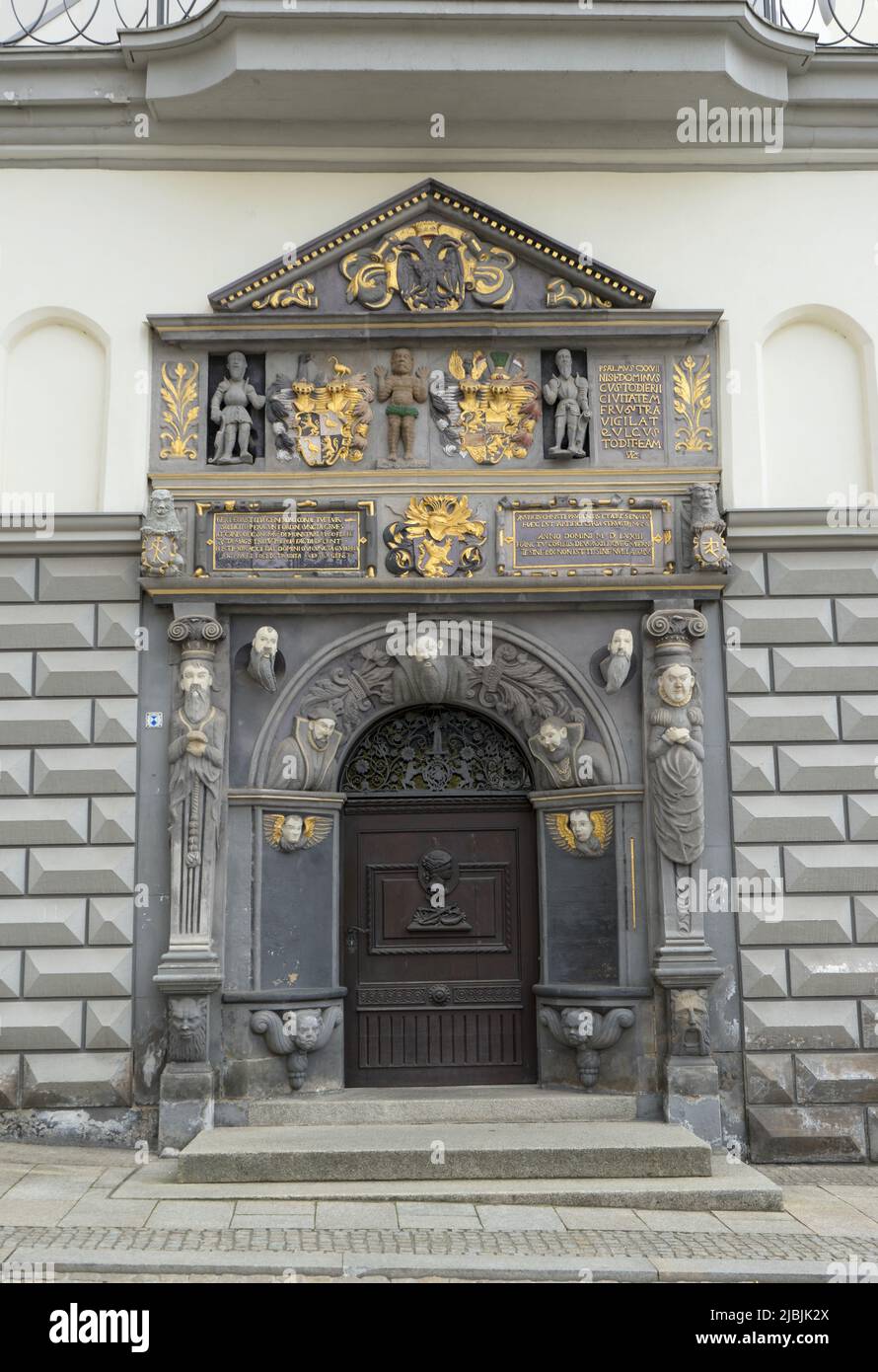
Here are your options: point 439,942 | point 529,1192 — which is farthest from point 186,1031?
point 529,1192

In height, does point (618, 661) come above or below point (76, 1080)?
above

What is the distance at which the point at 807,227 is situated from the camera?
434 inches

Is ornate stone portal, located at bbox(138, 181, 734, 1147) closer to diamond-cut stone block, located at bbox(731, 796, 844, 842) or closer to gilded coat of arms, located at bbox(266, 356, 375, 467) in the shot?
gilded coat of arms, located at bbox(266, 356, 375, 467)

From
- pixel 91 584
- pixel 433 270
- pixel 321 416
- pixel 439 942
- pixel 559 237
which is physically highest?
pixel 559 237

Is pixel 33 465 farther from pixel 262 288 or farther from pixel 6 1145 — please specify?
pixel 6 1145

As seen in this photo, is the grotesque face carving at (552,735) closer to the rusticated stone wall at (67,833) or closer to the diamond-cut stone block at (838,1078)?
the diamond-cut stone block at (838,1078)

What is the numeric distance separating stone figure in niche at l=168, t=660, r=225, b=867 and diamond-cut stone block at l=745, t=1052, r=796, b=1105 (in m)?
4.05

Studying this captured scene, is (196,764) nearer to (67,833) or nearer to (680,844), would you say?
(67,833)

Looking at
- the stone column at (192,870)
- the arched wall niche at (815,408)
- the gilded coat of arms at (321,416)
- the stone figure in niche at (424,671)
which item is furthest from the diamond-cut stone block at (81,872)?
the arched wall niche at (815,408)

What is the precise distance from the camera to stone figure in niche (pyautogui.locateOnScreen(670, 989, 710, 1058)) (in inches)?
391

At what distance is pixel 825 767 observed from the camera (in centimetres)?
1042

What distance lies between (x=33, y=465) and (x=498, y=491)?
137 inches

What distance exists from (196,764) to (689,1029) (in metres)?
3.86

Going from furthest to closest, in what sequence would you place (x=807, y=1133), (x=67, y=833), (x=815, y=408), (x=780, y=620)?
1. (x=815, y=408)
2. (x=780, y=620)
3. (x=67, y=833)
4. (x=807, y=1133)
